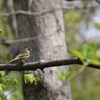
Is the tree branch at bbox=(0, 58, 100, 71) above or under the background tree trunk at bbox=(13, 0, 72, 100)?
above

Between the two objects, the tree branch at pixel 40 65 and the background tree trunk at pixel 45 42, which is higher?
the tree branch at pixel 40 65

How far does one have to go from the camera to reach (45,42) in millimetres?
4258

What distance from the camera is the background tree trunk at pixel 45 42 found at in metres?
4.07

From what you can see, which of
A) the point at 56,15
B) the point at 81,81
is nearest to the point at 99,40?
the point at 81,81

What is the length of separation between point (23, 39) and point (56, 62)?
139 cm

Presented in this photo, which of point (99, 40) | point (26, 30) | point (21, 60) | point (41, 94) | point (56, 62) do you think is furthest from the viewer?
point (99, 40)

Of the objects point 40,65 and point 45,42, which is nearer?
point 40,65

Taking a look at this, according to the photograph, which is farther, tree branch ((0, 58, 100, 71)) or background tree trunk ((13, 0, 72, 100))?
background tree trunk ((13, 0, 72, 100))

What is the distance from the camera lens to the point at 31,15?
4273 millimetres

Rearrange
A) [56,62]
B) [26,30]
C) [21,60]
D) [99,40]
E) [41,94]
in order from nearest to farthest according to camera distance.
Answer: [56,62] → [21,60] → [41,94] → [26,30] → [99,40]

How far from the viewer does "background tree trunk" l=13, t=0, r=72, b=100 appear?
4070mm

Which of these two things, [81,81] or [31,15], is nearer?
[31,15]

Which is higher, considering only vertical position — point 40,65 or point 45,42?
point 40,65

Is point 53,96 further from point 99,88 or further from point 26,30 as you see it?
point 99,88
